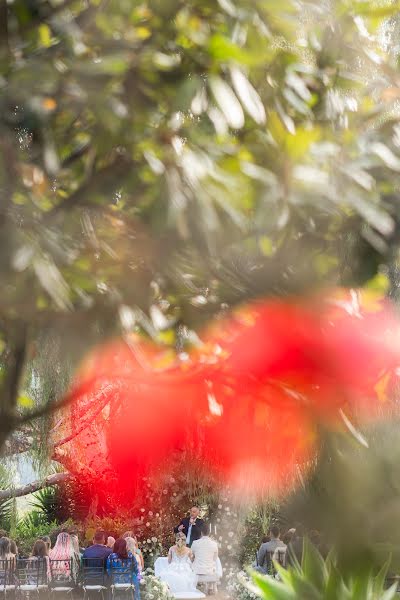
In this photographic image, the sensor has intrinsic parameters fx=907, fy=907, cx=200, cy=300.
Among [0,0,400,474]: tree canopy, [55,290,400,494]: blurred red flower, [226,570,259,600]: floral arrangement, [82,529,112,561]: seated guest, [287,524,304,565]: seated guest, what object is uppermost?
[0,0,400,474]: tree canopy

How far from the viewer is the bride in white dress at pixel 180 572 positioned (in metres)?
10.7

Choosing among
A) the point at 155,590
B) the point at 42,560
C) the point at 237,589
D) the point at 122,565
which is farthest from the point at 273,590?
the point at 237,589

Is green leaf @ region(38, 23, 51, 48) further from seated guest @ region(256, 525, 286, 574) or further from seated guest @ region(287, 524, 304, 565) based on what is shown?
seated guest @ region(256, 525, 286, 574)

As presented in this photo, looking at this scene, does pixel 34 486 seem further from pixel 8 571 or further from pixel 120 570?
pixel 120 570

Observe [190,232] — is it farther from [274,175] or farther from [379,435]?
[379,435]

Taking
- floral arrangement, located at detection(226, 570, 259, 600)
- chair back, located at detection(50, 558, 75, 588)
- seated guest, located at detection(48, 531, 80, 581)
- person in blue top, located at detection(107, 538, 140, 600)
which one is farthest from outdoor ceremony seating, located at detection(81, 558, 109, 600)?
floral arrangement, located at detection(226, 570, 259, 600)

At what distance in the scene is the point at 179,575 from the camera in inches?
424

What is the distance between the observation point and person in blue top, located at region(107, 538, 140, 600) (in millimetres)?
10617

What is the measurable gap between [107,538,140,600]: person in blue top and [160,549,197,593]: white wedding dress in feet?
1.41

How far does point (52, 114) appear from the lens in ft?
6.77

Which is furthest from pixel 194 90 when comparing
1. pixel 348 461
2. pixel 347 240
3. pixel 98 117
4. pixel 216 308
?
pixel 348 461

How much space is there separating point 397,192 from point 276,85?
1.53 feet

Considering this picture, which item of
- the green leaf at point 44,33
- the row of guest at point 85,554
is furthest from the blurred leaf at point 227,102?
the row of guest at point 85,554

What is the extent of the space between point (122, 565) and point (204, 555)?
1074 mm
